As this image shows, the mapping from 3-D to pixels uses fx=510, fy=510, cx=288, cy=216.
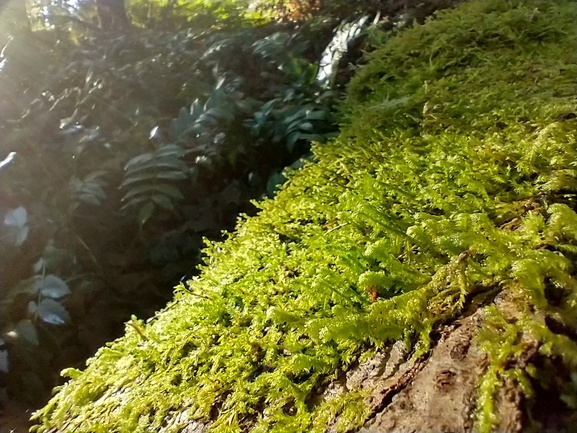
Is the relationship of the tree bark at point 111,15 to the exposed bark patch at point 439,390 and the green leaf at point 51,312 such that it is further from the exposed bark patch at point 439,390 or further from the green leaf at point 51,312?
the exposed bark patch at point 439,390

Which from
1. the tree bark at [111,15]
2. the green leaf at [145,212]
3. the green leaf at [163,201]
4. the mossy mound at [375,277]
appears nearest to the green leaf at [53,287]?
the green leaf at [145,212]

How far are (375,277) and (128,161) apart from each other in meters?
2.27

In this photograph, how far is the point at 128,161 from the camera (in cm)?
288

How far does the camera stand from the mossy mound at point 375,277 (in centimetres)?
77

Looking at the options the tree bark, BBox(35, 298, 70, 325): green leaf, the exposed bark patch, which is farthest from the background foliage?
the exposed bark patch

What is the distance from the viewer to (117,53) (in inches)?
160

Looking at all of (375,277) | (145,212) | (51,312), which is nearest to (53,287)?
(51,312)

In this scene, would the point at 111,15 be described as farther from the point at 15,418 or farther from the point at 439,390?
the point at 439,390

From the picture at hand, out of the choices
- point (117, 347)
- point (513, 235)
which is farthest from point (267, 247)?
point (513, 235)

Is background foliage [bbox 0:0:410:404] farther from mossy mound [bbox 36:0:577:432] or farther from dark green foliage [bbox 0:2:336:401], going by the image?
mossy mound [bbox 36:0:577:432]

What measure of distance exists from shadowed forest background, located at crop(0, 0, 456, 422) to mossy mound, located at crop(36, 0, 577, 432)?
84cm

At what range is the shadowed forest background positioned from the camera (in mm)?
2506

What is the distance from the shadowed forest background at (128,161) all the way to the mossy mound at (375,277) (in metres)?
0.84

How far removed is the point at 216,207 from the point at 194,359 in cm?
183
